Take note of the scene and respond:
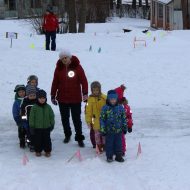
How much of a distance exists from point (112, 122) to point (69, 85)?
4.25 ft

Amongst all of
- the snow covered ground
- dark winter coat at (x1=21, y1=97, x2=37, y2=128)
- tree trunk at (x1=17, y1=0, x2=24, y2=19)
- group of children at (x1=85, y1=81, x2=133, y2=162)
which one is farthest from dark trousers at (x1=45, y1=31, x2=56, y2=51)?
tree trunk at (x1=17, y1=0, x2=24, y2=19)

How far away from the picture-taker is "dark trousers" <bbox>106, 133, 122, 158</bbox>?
7730mm

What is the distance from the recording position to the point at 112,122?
7.66m

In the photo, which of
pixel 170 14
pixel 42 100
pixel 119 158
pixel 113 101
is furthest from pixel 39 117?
pixel 170 14

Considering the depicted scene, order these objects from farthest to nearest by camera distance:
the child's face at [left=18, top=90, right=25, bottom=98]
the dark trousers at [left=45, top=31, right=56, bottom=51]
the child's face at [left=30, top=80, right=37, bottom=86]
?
the dark trousers at [left=45, top=31, right=56, bottom=51]
the child's face at [left=30, top=80, right=37, bottom=86]
the child's face at [left=18, top=90, right=25, bottom=98]

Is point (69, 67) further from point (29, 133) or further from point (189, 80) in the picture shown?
point (189, 80)

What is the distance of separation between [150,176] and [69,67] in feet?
8.23

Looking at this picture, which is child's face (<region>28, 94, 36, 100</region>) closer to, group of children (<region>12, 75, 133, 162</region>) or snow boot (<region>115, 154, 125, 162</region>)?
group of children (<region>12, 75, 133, 162</region>)

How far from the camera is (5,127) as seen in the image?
10344 millimetres

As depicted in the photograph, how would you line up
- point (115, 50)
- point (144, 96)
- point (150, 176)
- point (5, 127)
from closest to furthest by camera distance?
point (150, 176), point (5, 127), point (144, 96), point (115, 50)

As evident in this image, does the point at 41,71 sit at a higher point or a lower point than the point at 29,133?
higher

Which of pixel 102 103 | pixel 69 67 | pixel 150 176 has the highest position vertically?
pixel 69 67

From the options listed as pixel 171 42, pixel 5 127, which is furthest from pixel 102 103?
pixel 171 42

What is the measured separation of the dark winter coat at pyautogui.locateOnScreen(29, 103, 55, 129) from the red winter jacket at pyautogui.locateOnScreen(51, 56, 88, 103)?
2.24ft
